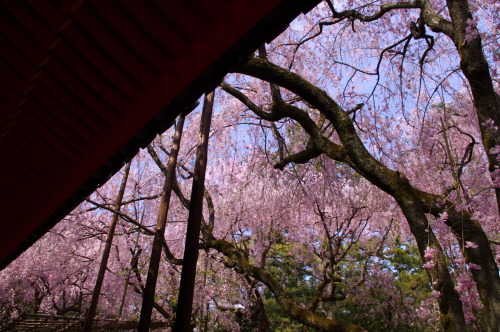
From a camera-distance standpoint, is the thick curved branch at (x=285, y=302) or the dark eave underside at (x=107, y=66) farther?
the thick curved branch at (x=285, y=302)

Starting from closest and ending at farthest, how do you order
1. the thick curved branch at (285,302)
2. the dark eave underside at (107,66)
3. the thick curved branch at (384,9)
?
1. the dark eave underside at (107,66)
2. the thick curved branch at (384,9)
3. the thick curved branch at (285,302)

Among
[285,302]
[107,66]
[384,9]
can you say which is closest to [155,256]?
[285,302]

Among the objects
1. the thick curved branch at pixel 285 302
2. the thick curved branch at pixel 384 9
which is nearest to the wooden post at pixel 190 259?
the thick curved branch at pixel 384 9

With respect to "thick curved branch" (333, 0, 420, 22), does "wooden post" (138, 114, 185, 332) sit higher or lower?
lower

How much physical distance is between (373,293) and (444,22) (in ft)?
39.4

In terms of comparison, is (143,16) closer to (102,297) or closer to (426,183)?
(426,183)

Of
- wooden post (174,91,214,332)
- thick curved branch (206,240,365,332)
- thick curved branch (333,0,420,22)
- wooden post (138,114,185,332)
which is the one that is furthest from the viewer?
thick curved branch (206,240,365,332)

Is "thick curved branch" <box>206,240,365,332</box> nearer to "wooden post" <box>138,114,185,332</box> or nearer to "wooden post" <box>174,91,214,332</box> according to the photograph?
"wooden post" <box>138,114,185,332</box>

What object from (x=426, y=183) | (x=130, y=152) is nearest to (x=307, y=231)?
(x=426, y=183)

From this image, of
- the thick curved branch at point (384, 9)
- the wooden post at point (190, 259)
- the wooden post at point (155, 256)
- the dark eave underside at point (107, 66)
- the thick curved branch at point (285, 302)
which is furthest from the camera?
the thick curved branch at point (285, 302)

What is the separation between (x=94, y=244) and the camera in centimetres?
1580

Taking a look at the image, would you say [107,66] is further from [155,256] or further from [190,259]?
[155,256]

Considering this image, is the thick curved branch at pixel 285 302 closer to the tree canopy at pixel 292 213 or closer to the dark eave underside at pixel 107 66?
the tree canopy at pixel 292 213

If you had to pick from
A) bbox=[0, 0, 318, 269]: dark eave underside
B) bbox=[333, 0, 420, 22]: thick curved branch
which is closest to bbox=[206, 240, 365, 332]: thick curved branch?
bbox=[333, 0, 420, 22]: thick curved branch
